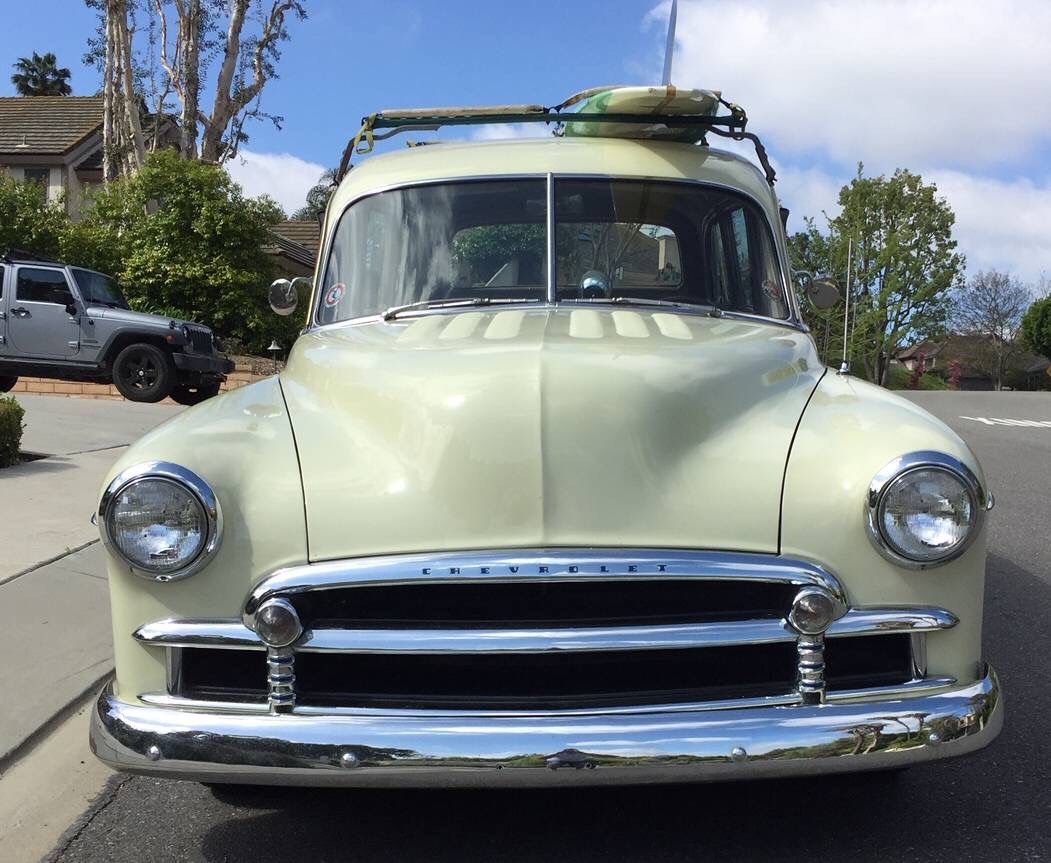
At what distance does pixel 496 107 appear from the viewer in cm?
440

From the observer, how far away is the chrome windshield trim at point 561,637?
227 cm

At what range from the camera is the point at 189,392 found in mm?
15273

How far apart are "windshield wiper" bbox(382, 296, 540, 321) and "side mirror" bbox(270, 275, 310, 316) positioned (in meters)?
1.02

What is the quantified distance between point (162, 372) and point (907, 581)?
1280cm

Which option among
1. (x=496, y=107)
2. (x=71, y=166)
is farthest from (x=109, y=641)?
(x=71, y=166)

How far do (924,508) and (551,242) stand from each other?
1.74m

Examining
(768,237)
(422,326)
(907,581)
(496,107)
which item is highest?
(496,107)

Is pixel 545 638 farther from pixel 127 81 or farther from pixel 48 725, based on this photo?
pixel 127 81

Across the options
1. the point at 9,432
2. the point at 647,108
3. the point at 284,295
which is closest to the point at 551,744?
the point at 647,108

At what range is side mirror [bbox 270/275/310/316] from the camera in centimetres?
448

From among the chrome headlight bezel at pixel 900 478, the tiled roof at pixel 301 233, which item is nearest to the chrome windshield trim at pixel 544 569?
the chrome headlight bezel at pixel 900 478

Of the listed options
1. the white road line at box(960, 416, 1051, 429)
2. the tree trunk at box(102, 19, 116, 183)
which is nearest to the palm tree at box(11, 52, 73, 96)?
the tree trunk at box(102, 19, 116, 183)

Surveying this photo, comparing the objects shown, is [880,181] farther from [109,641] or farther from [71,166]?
[109,641]

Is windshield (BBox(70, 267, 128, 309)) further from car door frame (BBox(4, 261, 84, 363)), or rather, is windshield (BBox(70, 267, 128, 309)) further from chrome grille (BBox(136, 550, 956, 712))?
chrome grille (BBox(136, 550, 956, 712))
